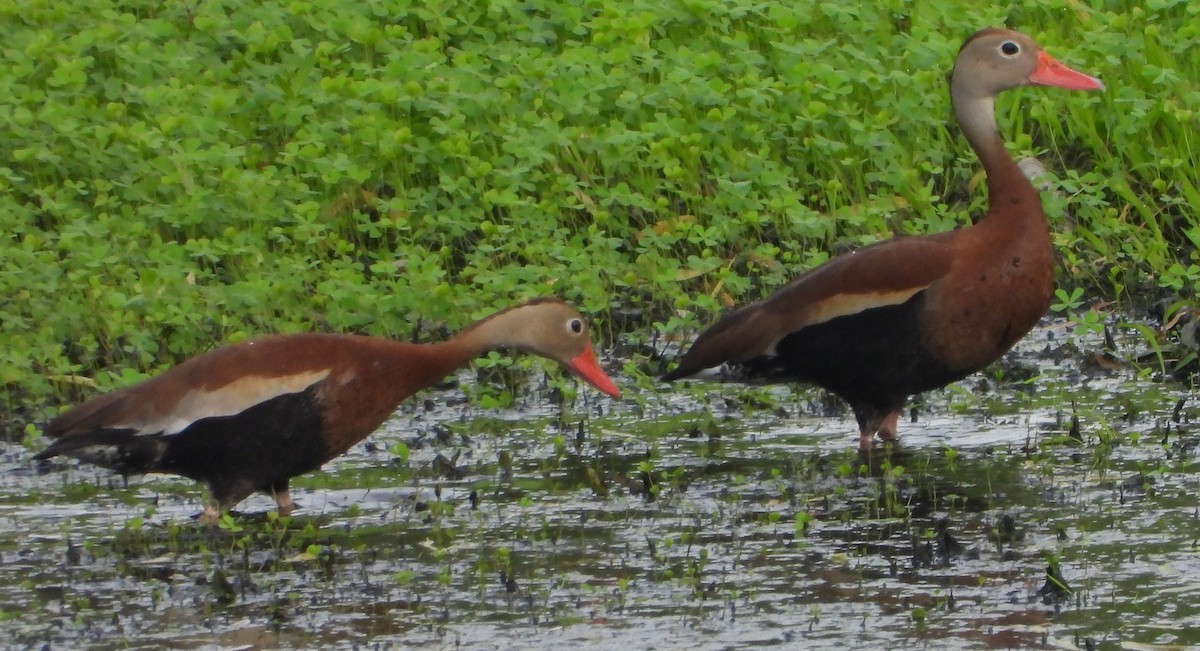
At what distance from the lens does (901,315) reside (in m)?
7.36

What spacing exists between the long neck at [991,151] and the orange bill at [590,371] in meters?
1.38

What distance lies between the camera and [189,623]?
5.57 metres

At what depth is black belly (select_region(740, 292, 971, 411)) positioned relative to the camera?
24.1ft

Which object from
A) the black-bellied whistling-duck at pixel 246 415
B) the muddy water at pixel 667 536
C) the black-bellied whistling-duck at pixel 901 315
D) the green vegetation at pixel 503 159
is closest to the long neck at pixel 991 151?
the black-bellied whistling-duck at pixel 901 315

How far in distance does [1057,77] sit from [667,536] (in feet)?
9.45

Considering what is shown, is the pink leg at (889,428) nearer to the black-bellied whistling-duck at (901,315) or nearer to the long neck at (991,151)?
the black-bellied whistling-duck at (901,315)

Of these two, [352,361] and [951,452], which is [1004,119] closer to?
[951,452]

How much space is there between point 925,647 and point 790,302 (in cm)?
247

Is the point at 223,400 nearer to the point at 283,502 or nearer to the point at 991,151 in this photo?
the point at 283,502

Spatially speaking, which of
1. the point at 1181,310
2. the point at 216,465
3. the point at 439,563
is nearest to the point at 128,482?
the point at 216,465

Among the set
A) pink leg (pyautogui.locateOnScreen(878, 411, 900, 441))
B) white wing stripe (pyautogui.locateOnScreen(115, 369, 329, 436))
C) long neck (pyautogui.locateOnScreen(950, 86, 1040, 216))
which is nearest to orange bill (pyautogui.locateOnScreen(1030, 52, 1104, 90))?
long neck (pyautogui.locateOnScreen(950, 86, 1040, 216))

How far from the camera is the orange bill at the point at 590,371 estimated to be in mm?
7461

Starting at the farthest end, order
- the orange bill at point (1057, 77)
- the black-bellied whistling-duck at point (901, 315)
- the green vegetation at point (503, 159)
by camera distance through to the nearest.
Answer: the green vegetation at point (503, 159), the orange bill at point (1057, 77), the black-bellied whistling-duck at point (901, 315)

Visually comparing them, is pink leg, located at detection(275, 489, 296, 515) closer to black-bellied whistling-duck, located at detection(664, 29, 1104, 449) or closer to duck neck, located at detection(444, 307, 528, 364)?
duck neck, located at detection(444, 307, 528, 364)
